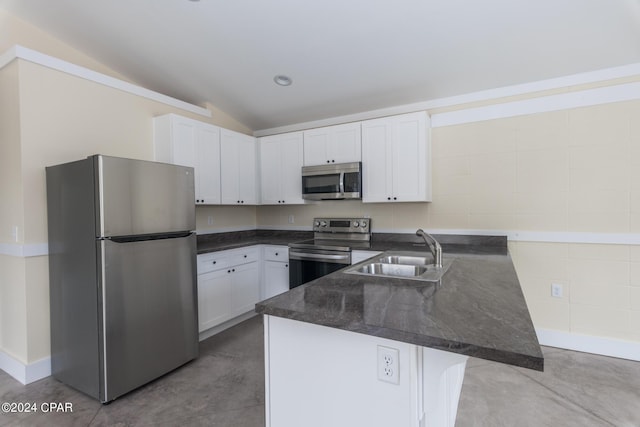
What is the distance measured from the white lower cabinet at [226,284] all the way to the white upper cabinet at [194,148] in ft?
2.21

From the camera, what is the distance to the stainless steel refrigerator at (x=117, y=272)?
2.04 metres

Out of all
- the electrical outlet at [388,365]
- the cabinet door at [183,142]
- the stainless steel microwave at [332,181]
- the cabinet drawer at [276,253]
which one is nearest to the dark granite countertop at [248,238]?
the cabinet drawer at [276,253]

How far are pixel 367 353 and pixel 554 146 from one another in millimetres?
2836

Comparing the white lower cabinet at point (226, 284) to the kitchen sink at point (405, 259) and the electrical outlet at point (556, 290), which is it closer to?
the kitchen sink at point (405, 259)

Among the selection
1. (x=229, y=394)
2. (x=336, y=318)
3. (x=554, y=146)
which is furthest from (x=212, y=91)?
(x=554, y=146)

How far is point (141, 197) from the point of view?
7.32 ft

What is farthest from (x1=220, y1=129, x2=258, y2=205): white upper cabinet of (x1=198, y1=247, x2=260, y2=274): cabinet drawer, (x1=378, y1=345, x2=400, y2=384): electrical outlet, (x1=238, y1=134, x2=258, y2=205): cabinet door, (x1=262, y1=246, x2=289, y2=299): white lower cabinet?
(x1=378, y1=345, x2=400, y2=384): electrical outlet

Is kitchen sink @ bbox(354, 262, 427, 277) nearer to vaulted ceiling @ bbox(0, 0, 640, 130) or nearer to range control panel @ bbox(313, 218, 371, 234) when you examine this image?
range control panel @ bbox(313, 218, 371, 234)

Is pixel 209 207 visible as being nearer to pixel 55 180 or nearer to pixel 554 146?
pixel 55 180

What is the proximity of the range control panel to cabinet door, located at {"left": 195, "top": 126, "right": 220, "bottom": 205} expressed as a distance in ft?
4.14

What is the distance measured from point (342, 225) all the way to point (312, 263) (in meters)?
0.71

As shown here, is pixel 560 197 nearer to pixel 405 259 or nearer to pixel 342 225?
pixel 405 259

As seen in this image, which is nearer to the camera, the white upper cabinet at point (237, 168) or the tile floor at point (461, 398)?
the tile floor at point (461, 398)

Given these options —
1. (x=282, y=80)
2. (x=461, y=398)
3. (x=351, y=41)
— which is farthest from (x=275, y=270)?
(x=351, y=41)
